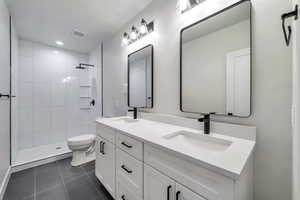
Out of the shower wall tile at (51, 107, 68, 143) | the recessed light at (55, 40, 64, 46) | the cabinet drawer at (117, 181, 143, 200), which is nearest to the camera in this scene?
the cabinet drawer at (117, 181, 143, 200)

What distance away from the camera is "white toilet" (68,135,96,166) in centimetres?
204

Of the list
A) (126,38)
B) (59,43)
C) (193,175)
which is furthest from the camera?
(59,43)

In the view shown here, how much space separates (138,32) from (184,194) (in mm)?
1824

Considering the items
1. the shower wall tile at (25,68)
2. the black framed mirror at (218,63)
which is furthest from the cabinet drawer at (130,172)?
the shower wall tile at (25,68)

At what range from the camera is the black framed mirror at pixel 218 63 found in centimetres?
90

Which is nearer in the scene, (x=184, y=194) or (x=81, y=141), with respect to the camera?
(x=184, y=194)

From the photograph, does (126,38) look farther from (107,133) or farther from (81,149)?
(81,149)

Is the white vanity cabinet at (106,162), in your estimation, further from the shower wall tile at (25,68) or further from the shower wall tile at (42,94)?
the shower wall tile at (25,68)

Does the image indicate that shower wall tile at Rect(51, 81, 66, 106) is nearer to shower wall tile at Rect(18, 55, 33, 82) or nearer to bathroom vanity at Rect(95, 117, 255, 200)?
shower wall tile at Rect(18, 55, 33, 82)

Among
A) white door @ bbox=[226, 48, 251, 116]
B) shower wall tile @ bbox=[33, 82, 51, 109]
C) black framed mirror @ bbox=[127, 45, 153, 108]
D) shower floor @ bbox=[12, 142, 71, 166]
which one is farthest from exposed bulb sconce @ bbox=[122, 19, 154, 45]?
shower floor @ bbox=[12, 142, 71, 166]

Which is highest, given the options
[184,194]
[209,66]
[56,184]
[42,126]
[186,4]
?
[186,4]

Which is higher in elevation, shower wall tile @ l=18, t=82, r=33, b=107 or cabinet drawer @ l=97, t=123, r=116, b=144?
shower wall tile @ l=18, t=82, r=33, b=107

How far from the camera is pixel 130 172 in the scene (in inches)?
40.4

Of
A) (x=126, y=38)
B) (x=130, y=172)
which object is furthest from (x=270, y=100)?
(x=126, y=38)
